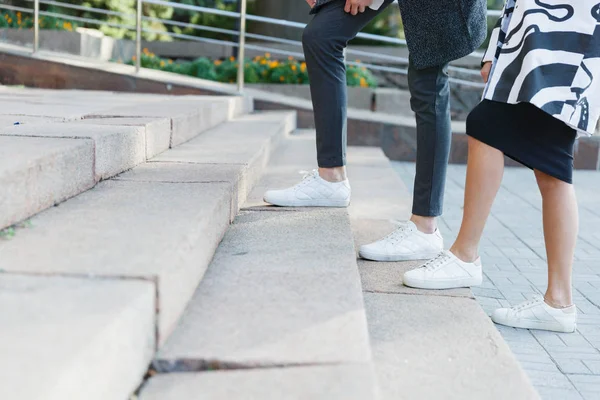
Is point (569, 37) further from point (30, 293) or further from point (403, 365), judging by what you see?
point (30, 293)

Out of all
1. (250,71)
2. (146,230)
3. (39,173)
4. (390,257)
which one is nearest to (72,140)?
(39,173)

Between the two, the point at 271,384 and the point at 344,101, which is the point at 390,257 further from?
the point at 271,384

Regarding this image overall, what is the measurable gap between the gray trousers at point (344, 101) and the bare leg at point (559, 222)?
417 mm

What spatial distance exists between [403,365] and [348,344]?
0.90 feet

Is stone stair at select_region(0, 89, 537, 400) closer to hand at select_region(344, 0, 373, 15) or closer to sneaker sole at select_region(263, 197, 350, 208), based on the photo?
sneaker sole at select_region(263, 197, 350, 208)

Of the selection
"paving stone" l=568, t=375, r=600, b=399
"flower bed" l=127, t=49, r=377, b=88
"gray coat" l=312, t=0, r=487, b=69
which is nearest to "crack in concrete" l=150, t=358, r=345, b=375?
"paving stone" l=568, t=375, r=600, b=399

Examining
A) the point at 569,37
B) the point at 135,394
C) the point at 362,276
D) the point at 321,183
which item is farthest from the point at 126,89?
the point at 135,394

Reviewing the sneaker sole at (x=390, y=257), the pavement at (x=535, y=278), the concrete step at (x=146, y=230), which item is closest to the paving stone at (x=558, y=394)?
the pavement at (x=535, y=278)

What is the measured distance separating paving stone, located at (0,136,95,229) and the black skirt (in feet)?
4.17

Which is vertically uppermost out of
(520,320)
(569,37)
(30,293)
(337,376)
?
(569,37)

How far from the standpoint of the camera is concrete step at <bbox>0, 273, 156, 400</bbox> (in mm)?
1126

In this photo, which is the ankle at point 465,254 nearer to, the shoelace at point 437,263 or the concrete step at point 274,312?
the shoelace at point 437,263

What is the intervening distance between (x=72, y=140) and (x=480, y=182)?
1287 millimetres

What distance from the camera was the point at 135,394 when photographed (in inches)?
56.1
